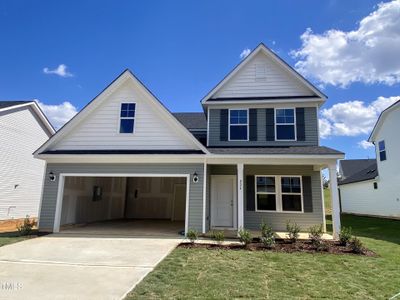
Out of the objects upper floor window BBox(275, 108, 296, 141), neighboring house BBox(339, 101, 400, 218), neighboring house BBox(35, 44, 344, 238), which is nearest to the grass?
neighboring house BBox(35, 44, 344, 238)

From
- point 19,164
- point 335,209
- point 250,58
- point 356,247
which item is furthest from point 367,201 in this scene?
point 19,164

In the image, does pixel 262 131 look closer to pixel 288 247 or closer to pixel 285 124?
pixel 285 124

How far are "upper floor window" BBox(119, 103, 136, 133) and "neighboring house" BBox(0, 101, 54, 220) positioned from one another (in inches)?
301

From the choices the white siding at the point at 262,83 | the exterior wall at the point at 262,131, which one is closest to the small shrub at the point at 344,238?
the exterior wall at the point at 262,131

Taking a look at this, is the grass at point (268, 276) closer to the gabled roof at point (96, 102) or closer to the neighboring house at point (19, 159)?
the gabled roof at point (96, 102)

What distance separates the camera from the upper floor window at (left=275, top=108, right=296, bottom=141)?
12328mm

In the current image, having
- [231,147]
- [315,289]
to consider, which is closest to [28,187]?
[231,147]

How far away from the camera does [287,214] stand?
1209 centimetres

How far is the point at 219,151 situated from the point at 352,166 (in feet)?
85.2

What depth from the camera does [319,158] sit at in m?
10.0

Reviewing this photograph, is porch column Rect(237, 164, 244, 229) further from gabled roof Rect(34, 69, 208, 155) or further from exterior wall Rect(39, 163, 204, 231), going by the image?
gabled roof Rect(34, 69, 208, 155)

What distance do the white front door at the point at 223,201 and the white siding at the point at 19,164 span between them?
11370mm

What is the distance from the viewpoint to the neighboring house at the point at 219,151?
34.7 feet

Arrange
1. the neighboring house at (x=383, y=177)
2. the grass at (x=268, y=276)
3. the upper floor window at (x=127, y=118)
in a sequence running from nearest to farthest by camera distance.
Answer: the grass at (x=268, y=276)
the upper floor window at (x=127, y=118)
the neighboring house at (x=383, y=177)
